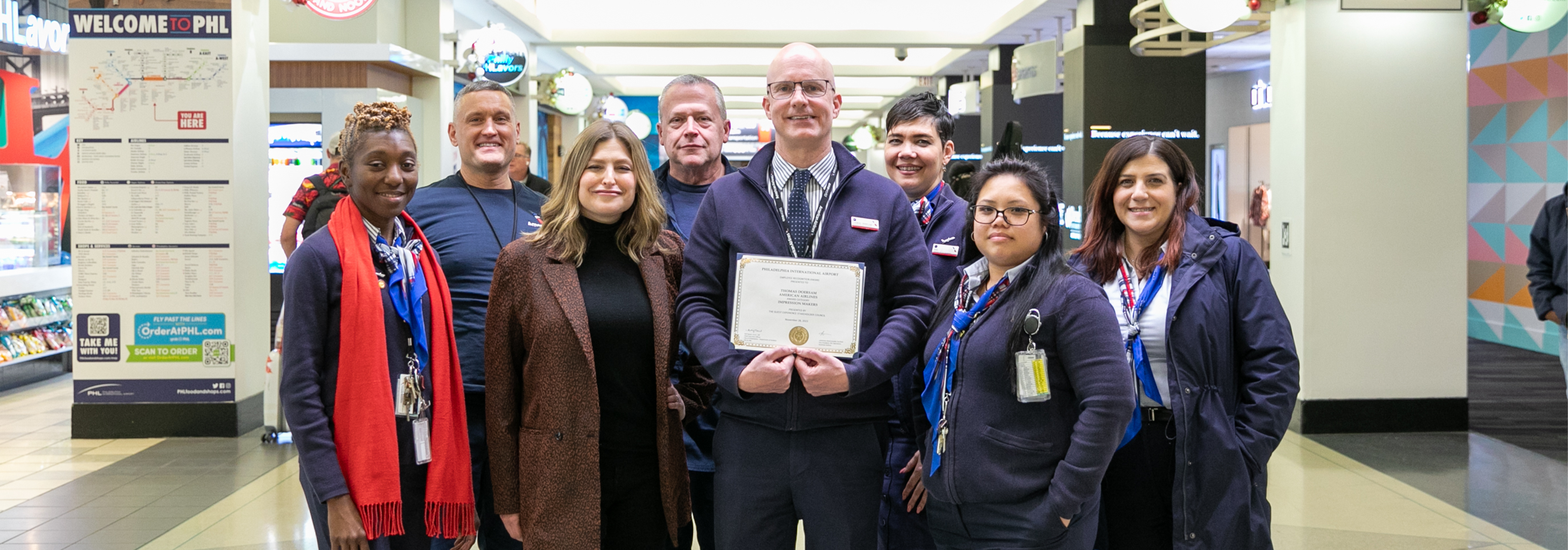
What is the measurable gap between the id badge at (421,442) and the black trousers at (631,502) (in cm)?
38

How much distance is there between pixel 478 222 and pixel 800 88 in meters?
0.98

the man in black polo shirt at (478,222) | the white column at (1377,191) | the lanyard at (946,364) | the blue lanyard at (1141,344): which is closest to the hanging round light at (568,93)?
the white column at (1377,191)

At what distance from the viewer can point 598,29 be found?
1386 centimetres

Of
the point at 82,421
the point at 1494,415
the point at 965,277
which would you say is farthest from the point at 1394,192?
the point at 82,421

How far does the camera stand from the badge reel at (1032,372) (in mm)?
2164

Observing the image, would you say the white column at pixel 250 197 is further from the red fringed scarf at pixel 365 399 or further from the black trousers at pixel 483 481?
the red fringed scarf at pixel 365 399

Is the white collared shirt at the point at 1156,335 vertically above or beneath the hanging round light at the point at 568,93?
beneath

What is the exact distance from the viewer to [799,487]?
2.40m

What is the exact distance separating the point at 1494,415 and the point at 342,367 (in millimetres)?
7510

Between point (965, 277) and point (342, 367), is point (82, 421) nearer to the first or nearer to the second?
point (342, 367)

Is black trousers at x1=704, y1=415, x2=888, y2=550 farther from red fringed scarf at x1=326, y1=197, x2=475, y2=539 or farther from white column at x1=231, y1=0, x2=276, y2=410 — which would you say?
white column at x1=231, y1=0, x2=276, y2=410

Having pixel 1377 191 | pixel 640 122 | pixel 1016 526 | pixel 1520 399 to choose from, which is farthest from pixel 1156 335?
pixel 640 122

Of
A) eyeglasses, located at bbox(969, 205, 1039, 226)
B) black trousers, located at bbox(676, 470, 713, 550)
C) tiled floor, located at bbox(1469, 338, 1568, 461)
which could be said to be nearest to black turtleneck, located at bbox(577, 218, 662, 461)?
black trousers, located at bbox(676, 470, 713, 550)

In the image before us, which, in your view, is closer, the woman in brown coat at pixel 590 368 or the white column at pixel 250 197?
the woman in brown coat at pixel 590 368
